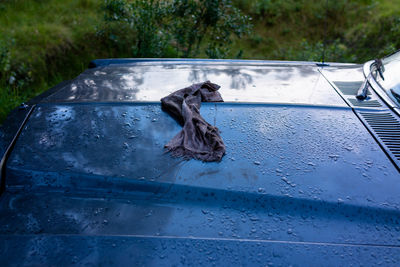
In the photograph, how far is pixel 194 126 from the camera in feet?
6.21

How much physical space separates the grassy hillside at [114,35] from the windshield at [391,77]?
1.77 feet

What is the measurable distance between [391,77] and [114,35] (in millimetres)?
3969

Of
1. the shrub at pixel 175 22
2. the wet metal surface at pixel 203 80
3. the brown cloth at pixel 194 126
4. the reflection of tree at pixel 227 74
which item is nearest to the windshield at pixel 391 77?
the wet metal surface at pixel 203 80

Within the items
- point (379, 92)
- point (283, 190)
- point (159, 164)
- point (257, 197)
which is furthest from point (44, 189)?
point (379, 92)

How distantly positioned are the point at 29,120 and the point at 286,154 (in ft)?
4.72

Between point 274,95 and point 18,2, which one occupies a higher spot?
point 274,95

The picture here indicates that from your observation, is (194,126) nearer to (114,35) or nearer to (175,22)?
(175,22)

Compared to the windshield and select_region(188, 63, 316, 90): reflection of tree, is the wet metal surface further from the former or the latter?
the windshield

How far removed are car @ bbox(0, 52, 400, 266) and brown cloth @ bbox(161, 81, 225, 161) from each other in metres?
0.05

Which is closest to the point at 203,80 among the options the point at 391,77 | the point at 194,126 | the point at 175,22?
the point at 194,126

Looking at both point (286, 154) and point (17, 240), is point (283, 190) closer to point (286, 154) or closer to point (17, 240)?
point (286, 154)

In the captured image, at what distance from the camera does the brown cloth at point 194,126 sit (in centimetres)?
171

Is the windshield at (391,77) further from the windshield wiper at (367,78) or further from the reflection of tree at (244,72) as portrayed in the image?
the reflection of tree at (244,72)

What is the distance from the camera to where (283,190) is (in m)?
1.48
